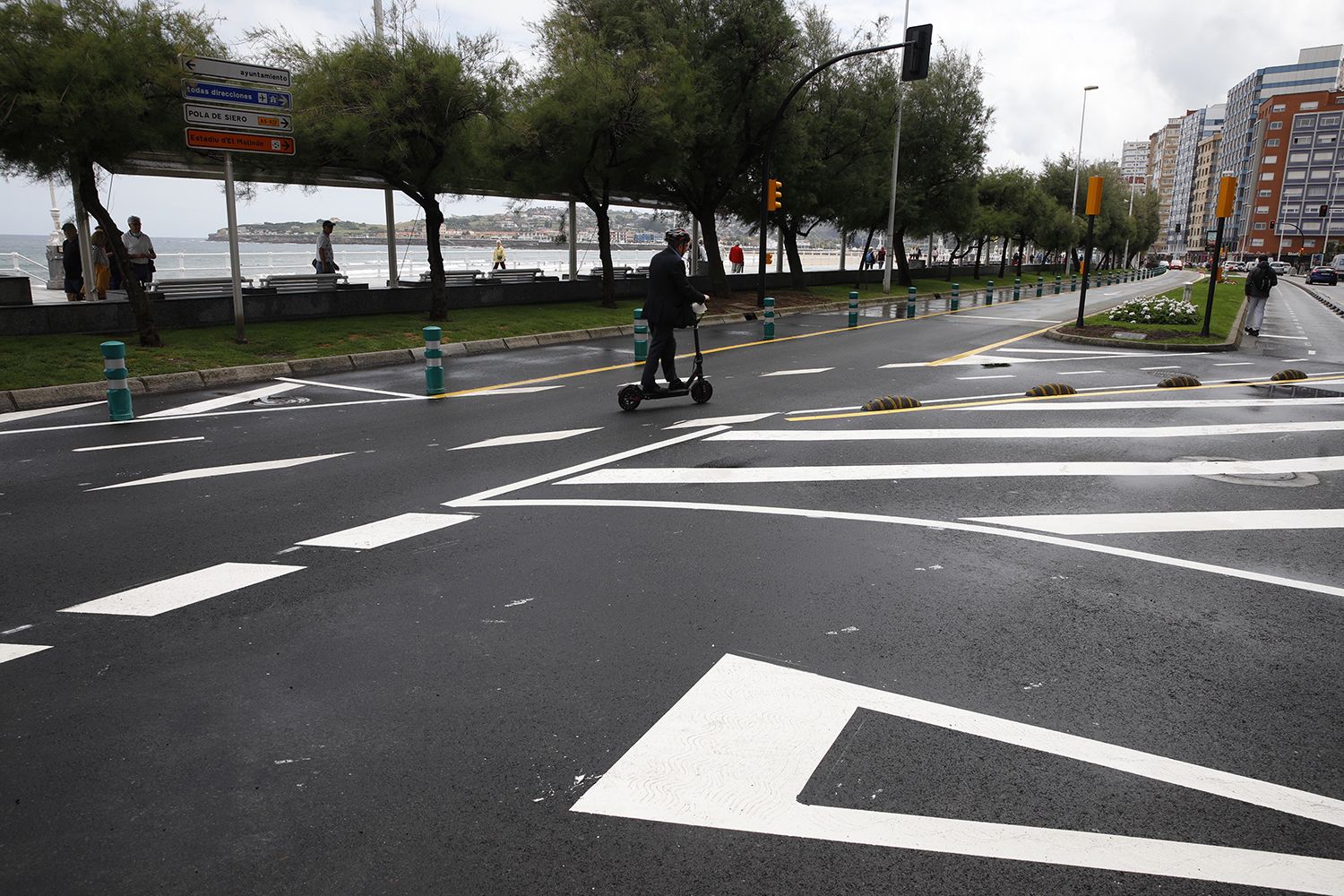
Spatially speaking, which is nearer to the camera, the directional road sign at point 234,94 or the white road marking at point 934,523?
the white road marking at point 934,523

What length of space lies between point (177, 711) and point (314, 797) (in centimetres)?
99

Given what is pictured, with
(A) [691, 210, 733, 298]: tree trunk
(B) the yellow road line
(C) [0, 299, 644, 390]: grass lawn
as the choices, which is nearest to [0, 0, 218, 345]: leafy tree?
(C) [0, 299, 644, 390]: grass lawn

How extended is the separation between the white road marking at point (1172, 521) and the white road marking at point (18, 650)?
18.4 ft

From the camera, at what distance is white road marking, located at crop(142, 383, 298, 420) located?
1085cm

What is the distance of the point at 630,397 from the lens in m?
10.7

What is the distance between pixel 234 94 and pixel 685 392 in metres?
9.28

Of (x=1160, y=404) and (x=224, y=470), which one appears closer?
(x=224, y=470)

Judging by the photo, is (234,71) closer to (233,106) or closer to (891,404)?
(233,106)

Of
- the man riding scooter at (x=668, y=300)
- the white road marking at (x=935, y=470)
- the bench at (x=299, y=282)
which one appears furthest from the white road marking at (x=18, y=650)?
the bench at (x=299, y=282)

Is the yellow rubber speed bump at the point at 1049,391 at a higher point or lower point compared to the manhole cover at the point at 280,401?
higher

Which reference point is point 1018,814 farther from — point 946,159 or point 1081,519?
point 946,159

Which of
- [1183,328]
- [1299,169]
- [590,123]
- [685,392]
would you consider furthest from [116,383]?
[1299,169]

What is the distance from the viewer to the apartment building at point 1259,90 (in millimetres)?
160125

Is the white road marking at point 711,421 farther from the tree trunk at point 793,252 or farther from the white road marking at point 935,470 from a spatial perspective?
the tree trunk at point 793,252
